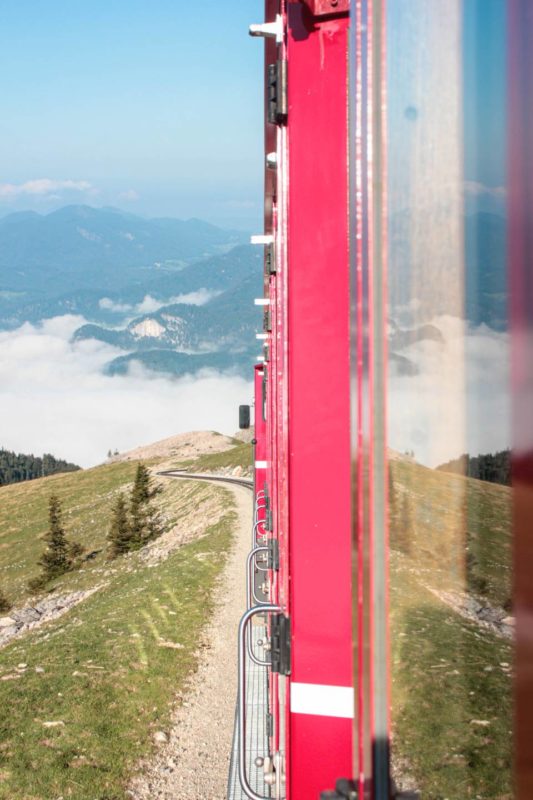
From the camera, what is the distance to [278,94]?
2.53m

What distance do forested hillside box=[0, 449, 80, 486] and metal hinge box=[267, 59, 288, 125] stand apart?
12881 centimetres

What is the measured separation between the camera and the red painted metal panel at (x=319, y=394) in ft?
7.93

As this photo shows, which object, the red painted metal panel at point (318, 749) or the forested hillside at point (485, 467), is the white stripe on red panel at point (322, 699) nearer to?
→ the red painted metal panel at point (318, 749)

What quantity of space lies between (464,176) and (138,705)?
963cm

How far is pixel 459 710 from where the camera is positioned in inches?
43.3

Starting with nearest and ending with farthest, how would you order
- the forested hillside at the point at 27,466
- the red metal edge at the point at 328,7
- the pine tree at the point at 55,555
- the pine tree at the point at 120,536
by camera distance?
the red metal edge at the point at 328,7, the pine tree at the point at 120,536, the pine tree at the point at 55,555, the forested hillside at the point at 27,466

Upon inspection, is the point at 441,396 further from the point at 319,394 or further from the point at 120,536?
the point at 120,536

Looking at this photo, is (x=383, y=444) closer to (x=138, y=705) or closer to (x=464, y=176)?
(x=464, y=176)

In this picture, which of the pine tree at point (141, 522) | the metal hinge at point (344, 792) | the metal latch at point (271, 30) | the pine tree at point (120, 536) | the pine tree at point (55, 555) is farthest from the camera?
the pine tree at point (55, 555)

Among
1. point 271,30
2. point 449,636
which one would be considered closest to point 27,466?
point 271,30

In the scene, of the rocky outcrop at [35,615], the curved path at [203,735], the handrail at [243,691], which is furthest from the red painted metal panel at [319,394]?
the rocky outcrop at [35,615]

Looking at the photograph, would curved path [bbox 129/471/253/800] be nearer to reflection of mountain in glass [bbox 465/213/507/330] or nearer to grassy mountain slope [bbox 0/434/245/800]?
grassy mountain slope [bbox 0/434/245/800]

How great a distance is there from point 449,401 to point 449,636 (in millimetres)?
330

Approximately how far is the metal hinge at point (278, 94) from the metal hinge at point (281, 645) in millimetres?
1579
